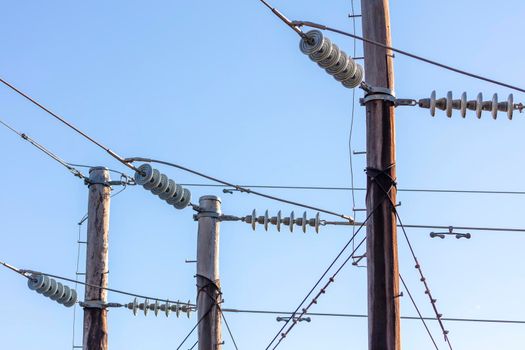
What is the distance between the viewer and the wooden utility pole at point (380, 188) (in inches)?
553

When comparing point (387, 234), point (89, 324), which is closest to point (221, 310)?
point (89, 324)

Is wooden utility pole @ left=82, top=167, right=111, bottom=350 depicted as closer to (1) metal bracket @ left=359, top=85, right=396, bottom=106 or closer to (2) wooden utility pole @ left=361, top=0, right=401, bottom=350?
(2) wooden utility pole @ left=361, top=0, right=401, bottom=350

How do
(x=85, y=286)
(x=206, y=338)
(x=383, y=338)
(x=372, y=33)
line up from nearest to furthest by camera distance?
(x=383, y=338)
(x=372, y=33)
(x=206, y=338)
(x=85, y=286)

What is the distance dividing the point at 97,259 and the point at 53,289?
3.31 feet

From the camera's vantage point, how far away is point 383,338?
1396cm

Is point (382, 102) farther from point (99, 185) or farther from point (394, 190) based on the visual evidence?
point (99, 185)

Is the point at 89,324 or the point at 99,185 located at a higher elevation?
the point at 99,185

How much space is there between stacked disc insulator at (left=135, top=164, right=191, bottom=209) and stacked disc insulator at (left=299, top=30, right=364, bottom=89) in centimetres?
439

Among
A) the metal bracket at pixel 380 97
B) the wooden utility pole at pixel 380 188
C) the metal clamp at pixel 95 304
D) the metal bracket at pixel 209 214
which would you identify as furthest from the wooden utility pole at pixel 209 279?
the metal bracket at pixel 380 97

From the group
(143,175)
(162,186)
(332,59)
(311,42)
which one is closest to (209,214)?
(162,186)

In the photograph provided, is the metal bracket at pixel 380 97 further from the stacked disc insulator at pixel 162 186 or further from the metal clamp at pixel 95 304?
the metal clamp at pixel 95 304

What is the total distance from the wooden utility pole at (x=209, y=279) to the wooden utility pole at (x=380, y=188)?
413cm

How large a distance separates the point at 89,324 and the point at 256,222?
107 inches

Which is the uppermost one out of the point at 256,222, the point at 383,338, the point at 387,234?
the point at 256,222
